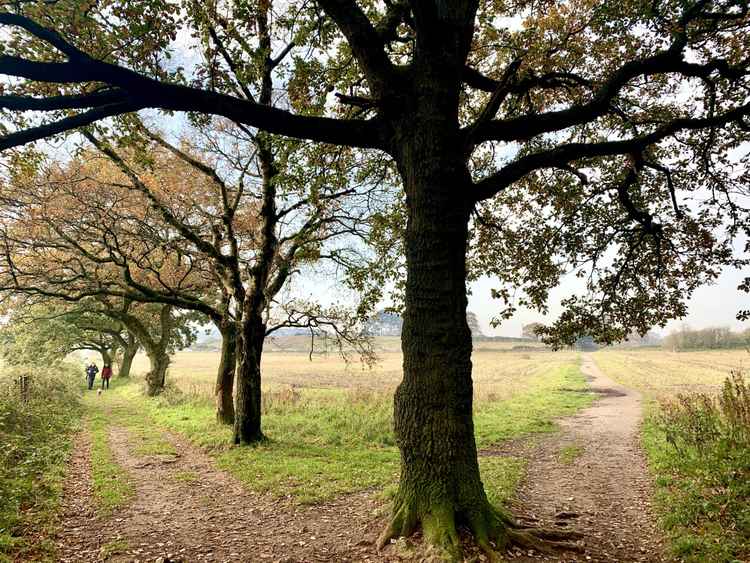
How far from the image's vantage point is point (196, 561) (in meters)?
5.43

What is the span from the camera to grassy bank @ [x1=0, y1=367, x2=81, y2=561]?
5723 millimetres

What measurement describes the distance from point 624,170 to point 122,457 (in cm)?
1419

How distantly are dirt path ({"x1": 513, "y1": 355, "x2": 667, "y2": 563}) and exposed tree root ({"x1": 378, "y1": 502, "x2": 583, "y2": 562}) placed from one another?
244 millimetres

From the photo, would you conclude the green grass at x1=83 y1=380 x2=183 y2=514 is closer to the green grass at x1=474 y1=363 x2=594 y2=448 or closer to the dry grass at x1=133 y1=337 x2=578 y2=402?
the dry grass at x1=133 y1=337 x2=578 y2=402

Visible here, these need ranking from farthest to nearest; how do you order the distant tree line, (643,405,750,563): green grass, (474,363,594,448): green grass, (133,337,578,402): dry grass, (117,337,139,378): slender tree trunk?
the distant tree line < (117,337,139,378): slender tree trunk < (133,337,578,402): dry grass < (474,363,594,448): green grass < (643,405,750,563): green grass

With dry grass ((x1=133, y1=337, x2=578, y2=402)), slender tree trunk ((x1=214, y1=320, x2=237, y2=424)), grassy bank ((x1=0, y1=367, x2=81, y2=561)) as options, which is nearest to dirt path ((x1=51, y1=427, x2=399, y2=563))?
grassy bank ((x1=0, y1=367, x2=81, y2=561))

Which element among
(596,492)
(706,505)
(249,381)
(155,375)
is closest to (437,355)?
(706,505)

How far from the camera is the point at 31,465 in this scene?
362 inches

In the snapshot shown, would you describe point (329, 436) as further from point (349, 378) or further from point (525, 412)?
point (349, 378)

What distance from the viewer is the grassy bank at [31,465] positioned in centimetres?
572

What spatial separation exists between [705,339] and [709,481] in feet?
326

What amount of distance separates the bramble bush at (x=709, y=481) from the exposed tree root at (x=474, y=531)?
161 centimetres

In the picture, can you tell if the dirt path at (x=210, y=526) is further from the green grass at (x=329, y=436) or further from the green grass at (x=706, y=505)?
the green grass at (x=706, y=505)

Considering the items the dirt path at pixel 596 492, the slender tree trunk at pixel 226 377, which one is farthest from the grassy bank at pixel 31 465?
the dirt path at pixel 596 492
